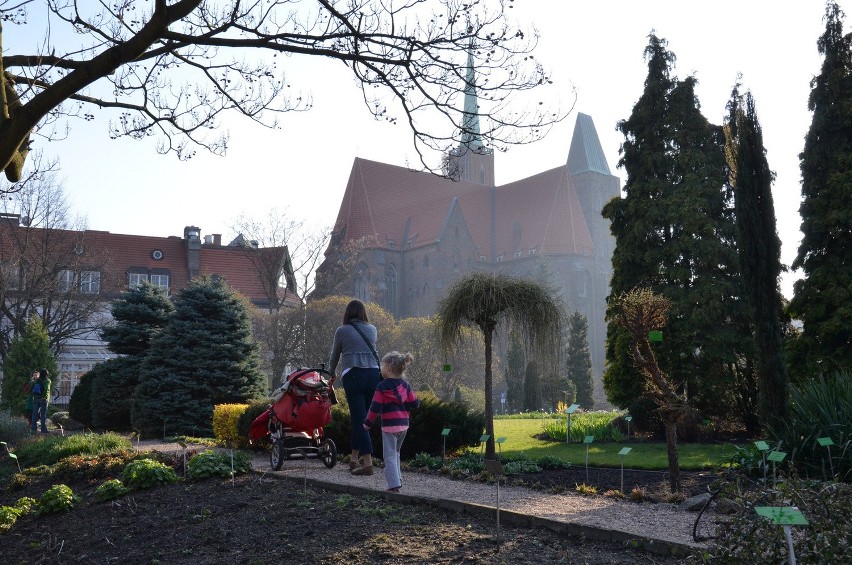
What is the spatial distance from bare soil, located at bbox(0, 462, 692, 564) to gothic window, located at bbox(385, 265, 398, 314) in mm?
67846

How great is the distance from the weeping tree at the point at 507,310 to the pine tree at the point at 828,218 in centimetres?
655

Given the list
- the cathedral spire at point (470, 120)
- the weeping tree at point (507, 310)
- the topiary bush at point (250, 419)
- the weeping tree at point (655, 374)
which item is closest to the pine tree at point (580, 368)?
the weeping tree at point (507, 310)

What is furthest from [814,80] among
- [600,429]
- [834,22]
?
[600,429]

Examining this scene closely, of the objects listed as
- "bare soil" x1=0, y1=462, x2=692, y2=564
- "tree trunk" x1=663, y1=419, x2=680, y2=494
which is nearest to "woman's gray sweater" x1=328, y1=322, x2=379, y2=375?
"bare soil" x1=0, y1=462, x2=692, y2=564

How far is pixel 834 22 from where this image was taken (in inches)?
724

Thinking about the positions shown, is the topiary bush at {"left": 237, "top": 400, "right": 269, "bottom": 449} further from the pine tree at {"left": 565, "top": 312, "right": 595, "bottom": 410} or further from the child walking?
the pine tree at {"left": 565, "top": 312, "right": 595, "bottom": 410}

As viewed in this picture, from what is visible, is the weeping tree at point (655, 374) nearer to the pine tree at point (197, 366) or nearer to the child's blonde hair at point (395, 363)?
the child's blonde hair at point (395, 363)

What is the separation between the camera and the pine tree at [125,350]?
2153 centimetres

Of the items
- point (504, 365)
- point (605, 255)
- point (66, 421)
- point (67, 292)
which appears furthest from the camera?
point (605, 255)

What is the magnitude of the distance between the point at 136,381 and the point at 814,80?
57.1ft

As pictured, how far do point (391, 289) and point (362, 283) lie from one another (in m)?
4.70

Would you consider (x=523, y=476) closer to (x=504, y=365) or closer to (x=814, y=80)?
(x=814, y=80)

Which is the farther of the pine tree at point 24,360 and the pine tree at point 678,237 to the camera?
the pine tree at point 24,360

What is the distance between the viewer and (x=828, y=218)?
684 inches
